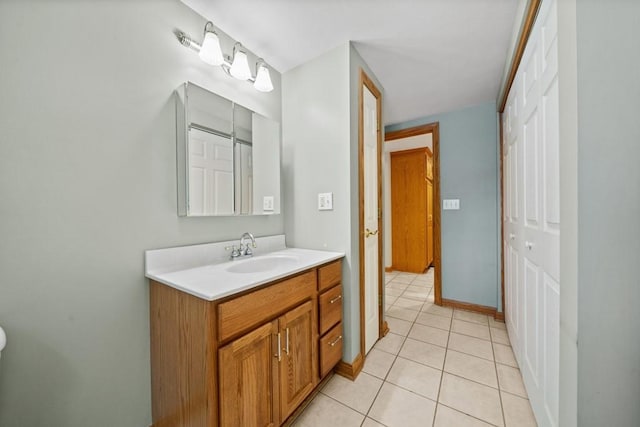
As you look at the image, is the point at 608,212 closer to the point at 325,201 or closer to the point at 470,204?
the point at 325,201

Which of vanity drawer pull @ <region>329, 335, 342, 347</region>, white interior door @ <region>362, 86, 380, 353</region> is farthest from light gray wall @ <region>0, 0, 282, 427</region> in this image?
white interior door @ <region>362, 86, 380, 353</region>

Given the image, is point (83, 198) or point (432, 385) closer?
point (83, 198)

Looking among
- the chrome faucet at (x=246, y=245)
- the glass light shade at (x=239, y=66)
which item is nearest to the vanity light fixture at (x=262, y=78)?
the glass light shade at (x=239, y=66)

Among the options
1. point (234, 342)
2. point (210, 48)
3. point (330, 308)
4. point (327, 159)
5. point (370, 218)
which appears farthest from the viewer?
point (370, 218)

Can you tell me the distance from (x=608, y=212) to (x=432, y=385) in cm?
138

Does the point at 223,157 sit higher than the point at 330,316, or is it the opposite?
the point at 223,157

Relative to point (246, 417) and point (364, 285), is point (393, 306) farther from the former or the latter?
point (246, 417)

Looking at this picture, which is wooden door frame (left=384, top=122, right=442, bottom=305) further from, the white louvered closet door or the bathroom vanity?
the bathroom vanity

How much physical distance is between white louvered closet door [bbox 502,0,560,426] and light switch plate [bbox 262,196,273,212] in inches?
58.3

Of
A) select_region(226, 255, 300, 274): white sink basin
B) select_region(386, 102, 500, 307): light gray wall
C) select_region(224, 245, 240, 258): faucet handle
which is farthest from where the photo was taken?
select_region(386, 102, 500, 307): light gray wall

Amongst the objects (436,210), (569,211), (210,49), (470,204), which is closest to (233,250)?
(210,49)

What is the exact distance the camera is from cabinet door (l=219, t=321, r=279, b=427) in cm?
83

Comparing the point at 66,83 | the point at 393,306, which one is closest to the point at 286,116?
the point at 66,83

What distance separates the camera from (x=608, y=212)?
0.55 meters
